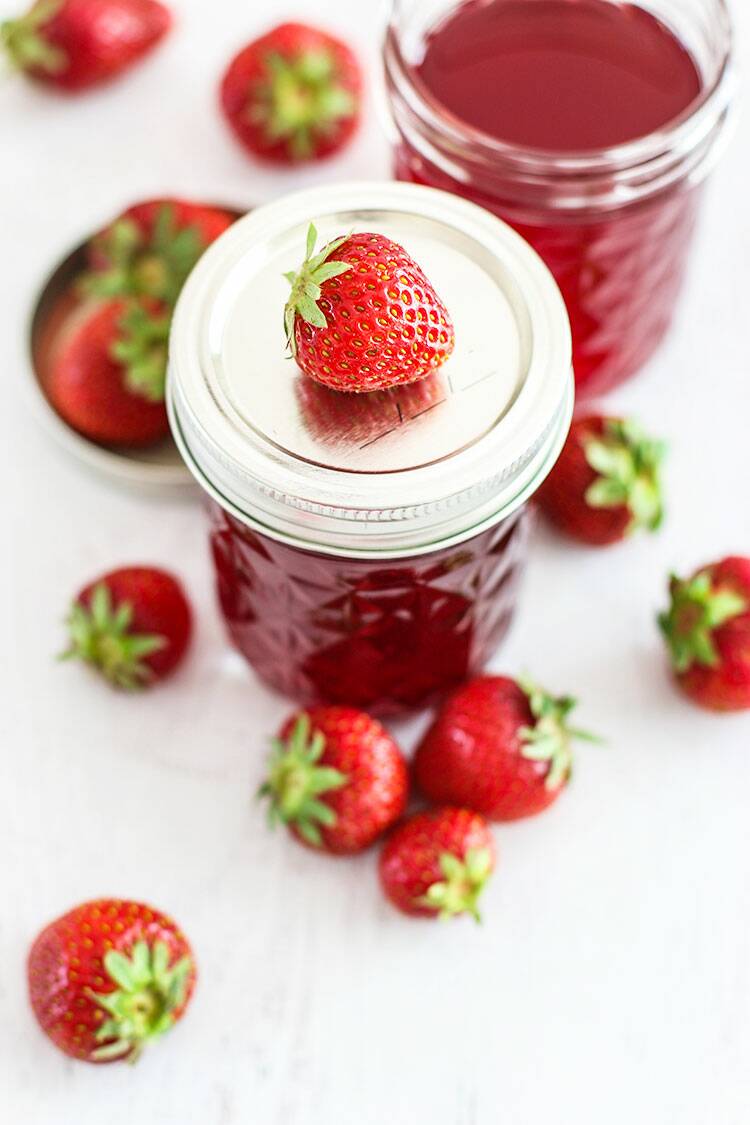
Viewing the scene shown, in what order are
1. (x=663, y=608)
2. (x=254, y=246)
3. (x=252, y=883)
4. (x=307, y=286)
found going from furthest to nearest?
(x=663, y=608)
(x=252, y=883)
(x=254, y=246)
(x=307, y=286)

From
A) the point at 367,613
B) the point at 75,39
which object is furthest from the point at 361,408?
the point at 75,39

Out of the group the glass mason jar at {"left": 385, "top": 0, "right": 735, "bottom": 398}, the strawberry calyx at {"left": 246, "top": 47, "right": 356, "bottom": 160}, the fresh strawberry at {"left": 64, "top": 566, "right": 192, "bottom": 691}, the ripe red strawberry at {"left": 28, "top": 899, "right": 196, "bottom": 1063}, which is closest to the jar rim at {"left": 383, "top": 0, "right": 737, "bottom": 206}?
the glass mason jar at {"left": 385, "top": 0, "right": 735, "bottom": 398}

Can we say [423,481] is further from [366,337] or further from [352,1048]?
[352,1048]

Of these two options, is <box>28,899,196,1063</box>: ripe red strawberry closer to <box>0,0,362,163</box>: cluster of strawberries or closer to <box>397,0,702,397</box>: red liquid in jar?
<box>397,0,702,397</box>: red liquid in jar

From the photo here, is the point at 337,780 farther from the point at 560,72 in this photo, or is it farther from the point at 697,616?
the point at 560,72

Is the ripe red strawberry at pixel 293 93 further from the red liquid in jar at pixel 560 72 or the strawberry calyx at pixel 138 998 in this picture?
the strawberry calyx at pixel 138 998

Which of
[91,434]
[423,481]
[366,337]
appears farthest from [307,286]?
[91,434]
